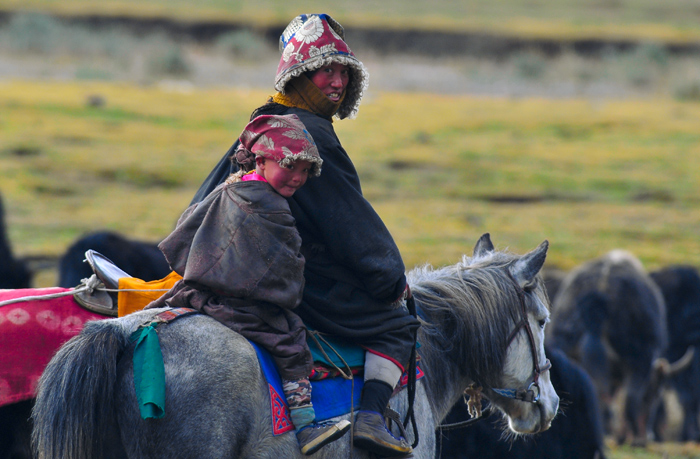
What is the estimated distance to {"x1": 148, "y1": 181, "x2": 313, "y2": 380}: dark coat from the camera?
260 cm

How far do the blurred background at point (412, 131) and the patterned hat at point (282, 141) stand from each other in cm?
153

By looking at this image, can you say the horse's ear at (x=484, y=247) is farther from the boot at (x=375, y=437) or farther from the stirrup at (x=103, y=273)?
the stirrup at (x=103, y=273)

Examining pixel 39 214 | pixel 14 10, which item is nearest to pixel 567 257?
pixel 39 214

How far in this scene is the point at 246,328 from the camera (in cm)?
263

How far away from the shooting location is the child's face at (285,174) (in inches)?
105

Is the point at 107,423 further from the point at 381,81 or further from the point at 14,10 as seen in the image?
the point at 14,10

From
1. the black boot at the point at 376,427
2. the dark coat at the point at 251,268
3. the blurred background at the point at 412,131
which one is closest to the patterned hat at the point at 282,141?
the dark coat at the point at 251,268

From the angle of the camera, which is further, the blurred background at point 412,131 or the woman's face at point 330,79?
the blurred background at point 412,131

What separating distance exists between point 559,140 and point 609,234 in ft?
30.8

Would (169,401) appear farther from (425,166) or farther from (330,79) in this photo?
(425,166)

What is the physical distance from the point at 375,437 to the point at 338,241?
0.72 metres

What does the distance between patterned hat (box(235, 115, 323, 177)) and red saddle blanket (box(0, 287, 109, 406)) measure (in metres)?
1.01

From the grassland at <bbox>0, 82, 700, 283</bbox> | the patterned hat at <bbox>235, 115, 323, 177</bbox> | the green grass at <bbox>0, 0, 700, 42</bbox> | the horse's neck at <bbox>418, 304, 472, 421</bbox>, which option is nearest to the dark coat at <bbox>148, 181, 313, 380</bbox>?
the patterned hat at <bbox>235, 115, 323, 177</bbox>

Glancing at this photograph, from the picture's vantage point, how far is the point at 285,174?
2674 millimetres
